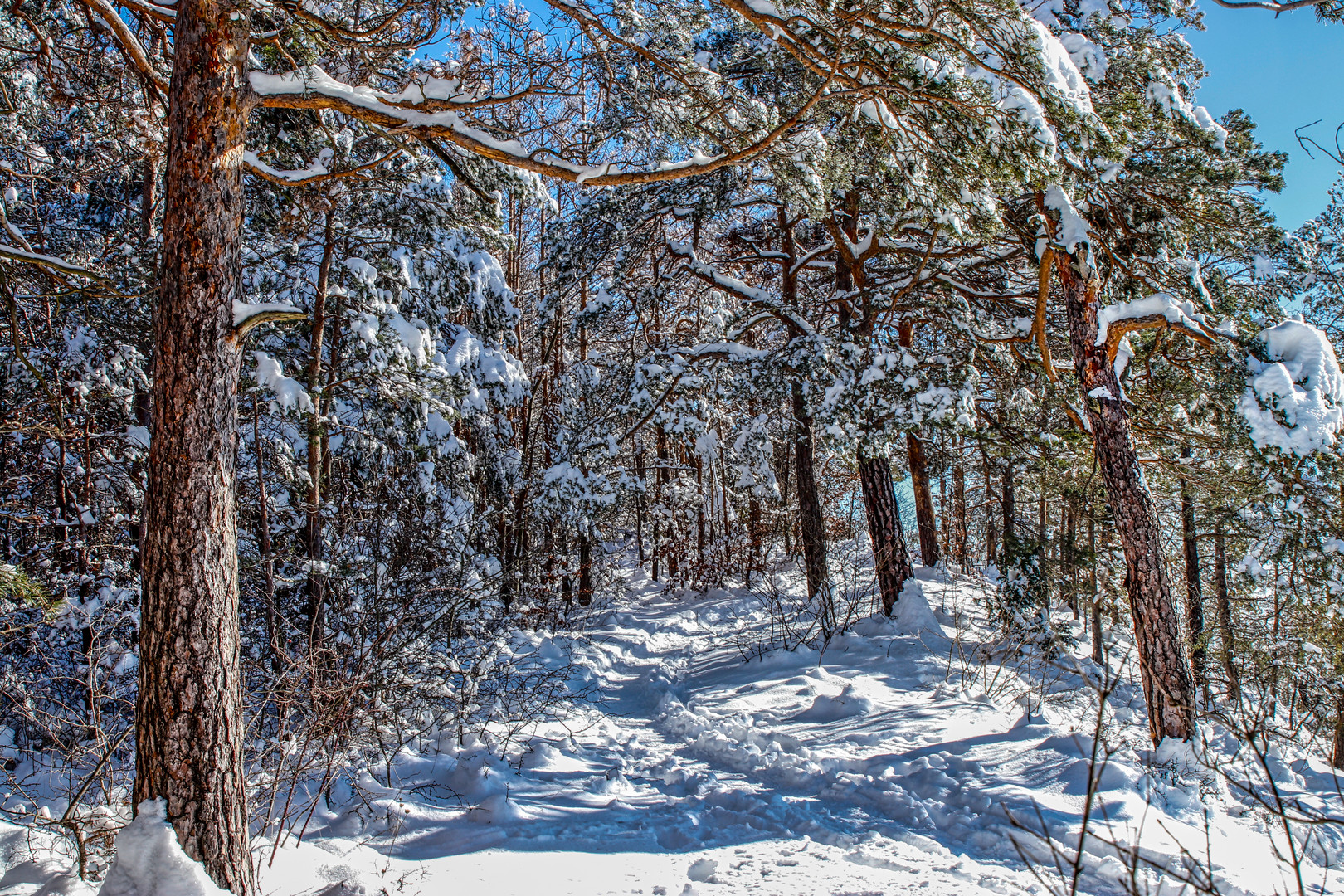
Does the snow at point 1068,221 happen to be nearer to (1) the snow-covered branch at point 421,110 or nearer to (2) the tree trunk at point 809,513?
(1) the snow-covered branch at point 421,110

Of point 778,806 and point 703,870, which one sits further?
point 778,806

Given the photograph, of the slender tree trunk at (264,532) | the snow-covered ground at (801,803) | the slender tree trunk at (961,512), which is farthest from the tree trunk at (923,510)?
the slender tree trunk at (264,532)

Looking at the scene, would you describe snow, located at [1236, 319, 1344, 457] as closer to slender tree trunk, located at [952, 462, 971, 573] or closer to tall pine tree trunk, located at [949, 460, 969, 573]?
tall pine tree trunk, located at [949, 460, 969, 573]

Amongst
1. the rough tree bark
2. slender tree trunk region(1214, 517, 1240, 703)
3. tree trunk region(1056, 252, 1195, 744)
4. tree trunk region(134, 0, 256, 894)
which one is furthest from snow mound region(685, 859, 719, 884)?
the rough tree bark

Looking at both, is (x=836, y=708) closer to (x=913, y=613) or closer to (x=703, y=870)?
(x=703, y=870)

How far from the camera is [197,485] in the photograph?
3117 mm

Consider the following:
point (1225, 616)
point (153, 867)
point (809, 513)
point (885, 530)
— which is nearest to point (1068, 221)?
point (885, 530)

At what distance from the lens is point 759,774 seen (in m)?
5.34

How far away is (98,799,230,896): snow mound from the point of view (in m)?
2.78

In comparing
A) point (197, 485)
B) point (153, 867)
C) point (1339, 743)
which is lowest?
point (1339, 743)

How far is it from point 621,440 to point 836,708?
5291 mm

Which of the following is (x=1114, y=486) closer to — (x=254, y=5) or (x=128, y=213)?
(x=254, y=5)

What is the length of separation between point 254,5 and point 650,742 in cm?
604

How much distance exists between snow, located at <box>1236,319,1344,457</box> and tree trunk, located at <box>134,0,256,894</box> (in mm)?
6772
